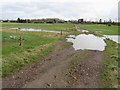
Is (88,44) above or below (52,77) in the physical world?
above

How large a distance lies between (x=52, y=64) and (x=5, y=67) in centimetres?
409

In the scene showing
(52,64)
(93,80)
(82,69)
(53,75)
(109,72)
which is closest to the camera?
(93,80)

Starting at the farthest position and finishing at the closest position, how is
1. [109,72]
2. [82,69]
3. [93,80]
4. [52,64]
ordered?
[52,64], [82,69], [109,72], [93,80]

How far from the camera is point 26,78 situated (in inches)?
364

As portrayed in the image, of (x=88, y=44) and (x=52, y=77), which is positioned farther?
(x=88, y=44)

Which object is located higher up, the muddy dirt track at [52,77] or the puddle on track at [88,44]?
the puddle on track at [88,44]

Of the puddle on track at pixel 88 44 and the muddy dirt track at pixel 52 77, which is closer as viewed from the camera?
the muddy dirt track at pixel 52 77

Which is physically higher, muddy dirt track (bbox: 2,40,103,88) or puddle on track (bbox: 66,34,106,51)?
puddle on track (bbox: 66,34,106,51)

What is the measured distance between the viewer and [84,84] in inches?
338

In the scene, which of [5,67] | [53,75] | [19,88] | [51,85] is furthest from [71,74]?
[5,67]

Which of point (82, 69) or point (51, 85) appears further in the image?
point (82, 69)

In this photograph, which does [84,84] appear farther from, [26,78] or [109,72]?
[26,78]

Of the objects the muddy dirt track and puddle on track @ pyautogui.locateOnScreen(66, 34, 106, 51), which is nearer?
the muddy dirt track

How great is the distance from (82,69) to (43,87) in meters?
4.42
